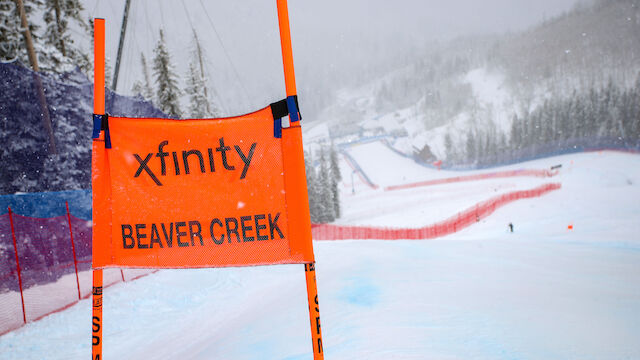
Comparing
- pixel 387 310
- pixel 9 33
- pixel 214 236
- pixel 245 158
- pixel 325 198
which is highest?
pixel 9 33

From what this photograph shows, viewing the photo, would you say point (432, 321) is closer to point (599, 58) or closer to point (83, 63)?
point (83, 63)

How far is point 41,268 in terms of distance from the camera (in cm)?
829

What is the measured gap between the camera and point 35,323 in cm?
639

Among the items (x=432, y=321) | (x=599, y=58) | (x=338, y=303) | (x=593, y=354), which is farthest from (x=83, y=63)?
Answer: (x=599, y=58)

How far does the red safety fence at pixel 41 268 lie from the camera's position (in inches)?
265

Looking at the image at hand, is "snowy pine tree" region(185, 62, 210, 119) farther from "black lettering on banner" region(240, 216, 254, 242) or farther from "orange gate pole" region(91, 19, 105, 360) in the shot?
"black lettering on banner" region(240, 216, 254, 242)

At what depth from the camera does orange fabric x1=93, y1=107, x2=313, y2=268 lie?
2.34 meters

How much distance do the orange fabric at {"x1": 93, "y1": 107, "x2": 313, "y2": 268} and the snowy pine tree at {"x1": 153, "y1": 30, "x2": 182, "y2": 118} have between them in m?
21.0

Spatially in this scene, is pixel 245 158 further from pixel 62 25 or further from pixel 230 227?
pixel 62 25

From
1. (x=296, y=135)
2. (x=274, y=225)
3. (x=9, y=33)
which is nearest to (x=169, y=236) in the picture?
(x=274, y=225)

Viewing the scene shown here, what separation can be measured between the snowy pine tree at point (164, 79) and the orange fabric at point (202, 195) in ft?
68.9

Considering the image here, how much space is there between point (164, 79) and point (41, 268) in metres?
16.7

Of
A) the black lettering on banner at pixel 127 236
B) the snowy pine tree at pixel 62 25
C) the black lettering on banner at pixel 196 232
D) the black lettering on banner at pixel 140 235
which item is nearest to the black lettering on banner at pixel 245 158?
the black lettering on banner at pixel 196 232

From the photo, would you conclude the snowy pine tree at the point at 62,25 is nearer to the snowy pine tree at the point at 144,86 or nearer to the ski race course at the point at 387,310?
the snowy pine tree at the point at 144,86
